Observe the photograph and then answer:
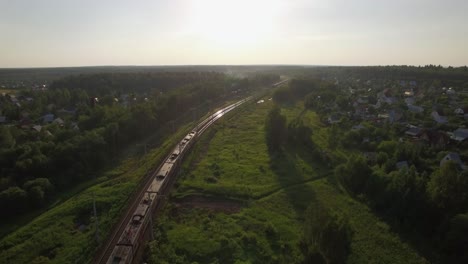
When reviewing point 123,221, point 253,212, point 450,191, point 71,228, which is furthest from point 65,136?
point 450,191

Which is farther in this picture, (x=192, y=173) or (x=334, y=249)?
(x=192, y=173)

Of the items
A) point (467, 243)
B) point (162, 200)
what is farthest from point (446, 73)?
point (162, 200)

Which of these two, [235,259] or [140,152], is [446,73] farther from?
[235,259]

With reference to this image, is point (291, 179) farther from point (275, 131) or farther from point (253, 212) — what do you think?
point (275, 131)

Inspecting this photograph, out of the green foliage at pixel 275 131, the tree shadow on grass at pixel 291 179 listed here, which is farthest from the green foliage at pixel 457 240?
the green foliage at pixel 275 131

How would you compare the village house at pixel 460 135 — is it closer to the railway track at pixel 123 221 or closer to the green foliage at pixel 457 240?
the green foliage at pixel 457 240

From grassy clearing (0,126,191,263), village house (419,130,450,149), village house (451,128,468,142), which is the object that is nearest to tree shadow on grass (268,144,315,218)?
grassy clearing (0,126,191,263)
